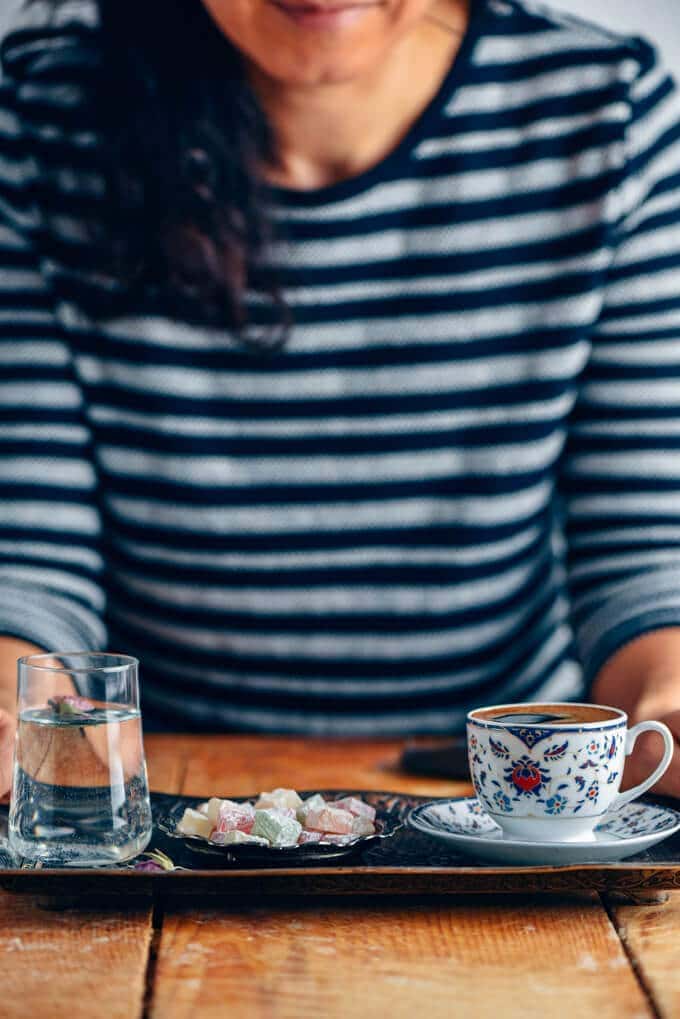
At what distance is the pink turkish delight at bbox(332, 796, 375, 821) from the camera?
25.4 inches

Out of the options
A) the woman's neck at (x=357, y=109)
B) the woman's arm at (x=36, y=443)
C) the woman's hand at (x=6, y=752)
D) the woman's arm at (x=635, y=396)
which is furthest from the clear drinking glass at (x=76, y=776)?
the woman's neck at (x=357, y=109)

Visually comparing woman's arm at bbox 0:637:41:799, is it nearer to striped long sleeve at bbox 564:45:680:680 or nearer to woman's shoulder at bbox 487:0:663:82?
striped long sleeve at bbox 564:45:680:680

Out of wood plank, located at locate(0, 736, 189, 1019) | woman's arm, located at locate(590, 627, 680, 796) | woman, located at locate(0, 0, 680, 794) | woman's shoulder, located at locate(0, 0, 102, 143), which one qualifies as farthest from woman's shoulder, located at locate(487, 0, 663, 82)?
wood plank, located at locate(0, 736, 189, 1019)

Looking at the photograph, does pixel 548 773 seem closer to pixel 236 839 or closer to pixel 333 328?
pixel 236 839

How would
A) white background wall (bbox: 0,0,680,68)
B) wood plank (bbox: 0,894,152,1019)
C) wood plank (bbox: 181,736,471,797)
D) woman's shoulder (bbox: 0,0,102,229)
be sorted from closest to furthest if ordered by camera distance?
wood plank (bbox: 0,894,152,1019) → wood plank (bbox: 181,736,471,797) → woman's shoulder (bbox: 0,0,102,229) → white background wall (bbox: 0,0,680,68)

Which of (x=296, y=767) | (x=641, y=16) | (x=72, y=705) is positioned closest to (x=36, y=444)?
(x=296, y=767)

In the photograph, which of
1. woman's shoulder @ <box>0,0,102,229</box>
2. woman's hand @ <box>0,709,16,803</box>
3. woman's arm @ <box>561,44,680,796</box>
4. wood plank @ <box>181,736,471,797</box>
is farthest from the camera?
woman's shoulder @ <box>0,0,102,229</box>

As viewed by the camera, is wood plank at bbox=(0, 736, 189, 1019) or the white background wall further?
the white background wall

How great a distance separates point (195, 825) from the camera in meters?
0.63

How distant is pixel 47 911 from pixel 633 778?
361 mm

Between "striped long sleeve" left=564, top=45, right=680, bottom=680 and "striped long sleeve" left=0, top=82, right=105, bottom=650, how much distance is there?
0.46 metres

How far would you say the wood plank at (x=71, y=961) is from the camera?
0.47m

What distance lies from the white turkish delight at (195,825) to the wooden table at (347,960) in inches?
2.1

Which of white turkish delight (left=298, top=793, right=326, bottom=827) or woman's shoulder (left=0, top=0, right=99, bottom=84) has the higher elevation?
woman's shoulder (left=0, top=0, right=99, bottom=84)
